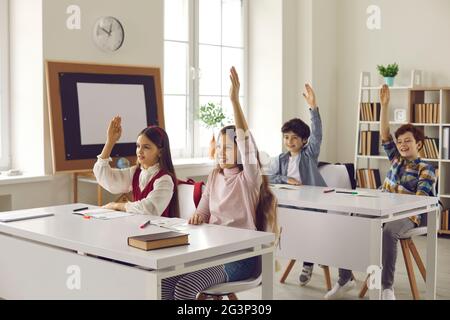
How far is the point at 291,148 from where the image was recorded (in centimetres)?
490

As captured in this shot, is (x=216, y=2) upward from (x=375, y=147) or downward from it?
upward

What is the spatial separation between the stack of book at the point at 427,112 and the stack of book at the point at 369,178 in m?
0.74

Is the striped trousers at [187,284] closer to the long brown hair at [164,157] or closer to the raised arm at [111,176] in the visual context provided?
the long brown hair at [164,157]

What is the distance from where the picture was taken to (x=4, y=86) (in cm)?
518

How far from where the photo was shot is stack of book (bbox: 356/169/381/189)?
6.95 m

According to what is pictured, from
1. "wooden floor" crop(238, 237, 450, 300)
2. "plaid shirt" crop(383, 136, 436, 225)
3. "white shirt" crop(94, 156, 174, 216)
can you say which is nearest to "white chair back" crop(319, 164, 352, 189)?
"plaid shirt" crop(383, 136, 436, 225)

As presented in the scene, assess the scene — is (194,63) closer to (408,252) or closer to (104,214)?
(408,252)

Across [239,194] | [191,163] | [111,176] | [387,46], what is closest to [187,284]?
[239,194]

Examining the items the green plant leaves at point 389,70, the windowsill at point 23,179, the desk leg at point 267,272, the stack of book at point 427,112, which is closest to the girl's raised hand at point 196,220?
the desk leg at point 267,272

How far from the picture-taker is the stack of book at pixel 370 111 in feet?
22.5

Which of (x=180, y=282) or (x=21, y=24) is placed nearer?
(x=180, y=282)
